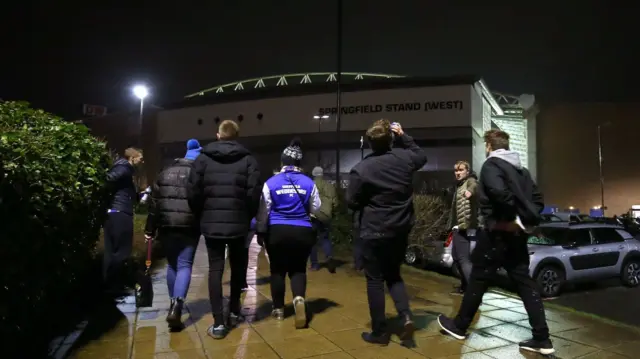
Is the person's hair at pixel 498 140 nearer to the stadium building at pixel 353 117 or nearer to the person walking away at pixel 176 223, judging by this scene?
the person walking away at pixel 176 223

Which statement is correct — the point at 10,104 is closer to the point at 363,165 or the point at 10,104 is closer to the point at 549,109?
the point at 363,165

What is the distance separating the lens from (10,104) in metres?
4.50

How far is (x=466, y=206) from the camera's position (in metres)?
5.98

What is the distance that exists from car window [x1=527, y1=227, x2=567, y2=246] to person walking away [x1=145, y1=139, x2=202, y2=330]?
6.18 metres

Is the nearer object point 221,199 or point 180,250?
point 221,199

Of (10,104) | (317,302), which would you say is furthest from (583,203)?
(10,104)

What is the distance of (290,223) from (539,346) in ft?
8.09

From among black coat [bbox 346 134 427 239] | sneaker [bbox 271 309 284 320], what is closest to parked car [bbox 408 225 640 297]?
sneaker [bbox 271 309 284 320]

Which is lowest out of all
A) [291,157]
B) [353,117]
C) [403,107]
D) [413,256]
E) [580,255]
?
[413,256]

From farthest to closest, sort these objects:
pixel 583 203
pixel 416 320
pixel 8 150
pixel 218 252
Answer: pixel 583 203 < pixel 416 320 < pixel 218 252 < pixel 8 150

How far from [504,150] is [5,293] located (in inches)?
159

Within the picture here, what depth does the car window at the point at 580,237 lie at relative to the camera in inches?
352

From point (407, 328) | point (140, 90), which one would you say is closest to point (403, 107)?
point (140, 90)

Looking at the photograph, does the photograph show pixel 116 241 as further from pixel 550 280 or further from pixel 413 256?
pixel 550 280
